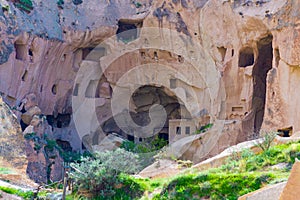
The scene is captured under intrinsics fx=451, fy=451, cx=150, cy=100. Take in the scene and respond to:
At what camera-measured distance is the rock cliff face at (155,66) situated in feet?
68.2

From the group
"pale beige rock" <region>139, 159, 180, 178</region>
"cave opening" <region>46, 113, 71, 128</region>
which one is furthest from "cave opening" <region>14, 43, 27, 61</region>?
"pale beige rock" <region>139, 159, 180, 178</region>

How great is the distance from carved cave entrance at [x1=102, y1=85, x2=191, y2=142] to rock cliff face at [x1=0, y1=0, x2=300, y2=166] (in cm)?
8

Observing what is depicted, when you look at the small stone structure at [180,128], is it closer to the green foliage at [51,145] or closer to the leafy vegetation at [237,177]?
the green foliage at [51,145]

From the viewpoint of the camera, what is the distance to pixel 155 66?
91.9 ft

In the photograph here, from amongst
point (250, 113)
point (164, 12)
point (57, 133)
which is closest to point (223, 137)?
point (250, 113)

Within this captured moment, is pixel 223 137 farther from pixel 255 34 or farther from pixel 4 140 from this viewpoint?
pixel 4 140

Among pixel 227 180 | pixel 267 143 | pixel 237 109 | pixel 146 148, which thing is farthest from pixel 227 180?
pixel 146 148

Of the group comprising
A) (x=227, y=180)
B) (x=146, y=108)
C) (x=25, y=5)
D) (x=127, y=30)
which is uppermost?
(x=25, y=5)

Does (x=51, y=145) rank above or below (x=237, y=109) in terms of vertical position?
below

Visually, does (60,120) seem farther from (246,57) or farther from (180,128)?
(246,57)

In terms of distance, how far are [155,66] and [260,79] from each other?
701cm

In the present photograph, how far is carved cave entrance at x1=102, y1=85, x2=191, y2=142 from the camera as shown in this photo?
30.5 metres

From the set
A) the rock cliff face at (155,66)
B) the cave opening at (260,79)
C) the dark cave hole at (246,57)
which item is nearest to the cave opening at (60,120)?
the rock cliff face at (155,66)

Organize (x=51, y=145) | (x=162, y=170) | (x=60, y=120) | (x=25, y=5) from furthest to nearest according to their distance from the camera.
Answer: (x=60, y=120), (x=25, y=5), (x=51, y=145), (x=162, y=170)
